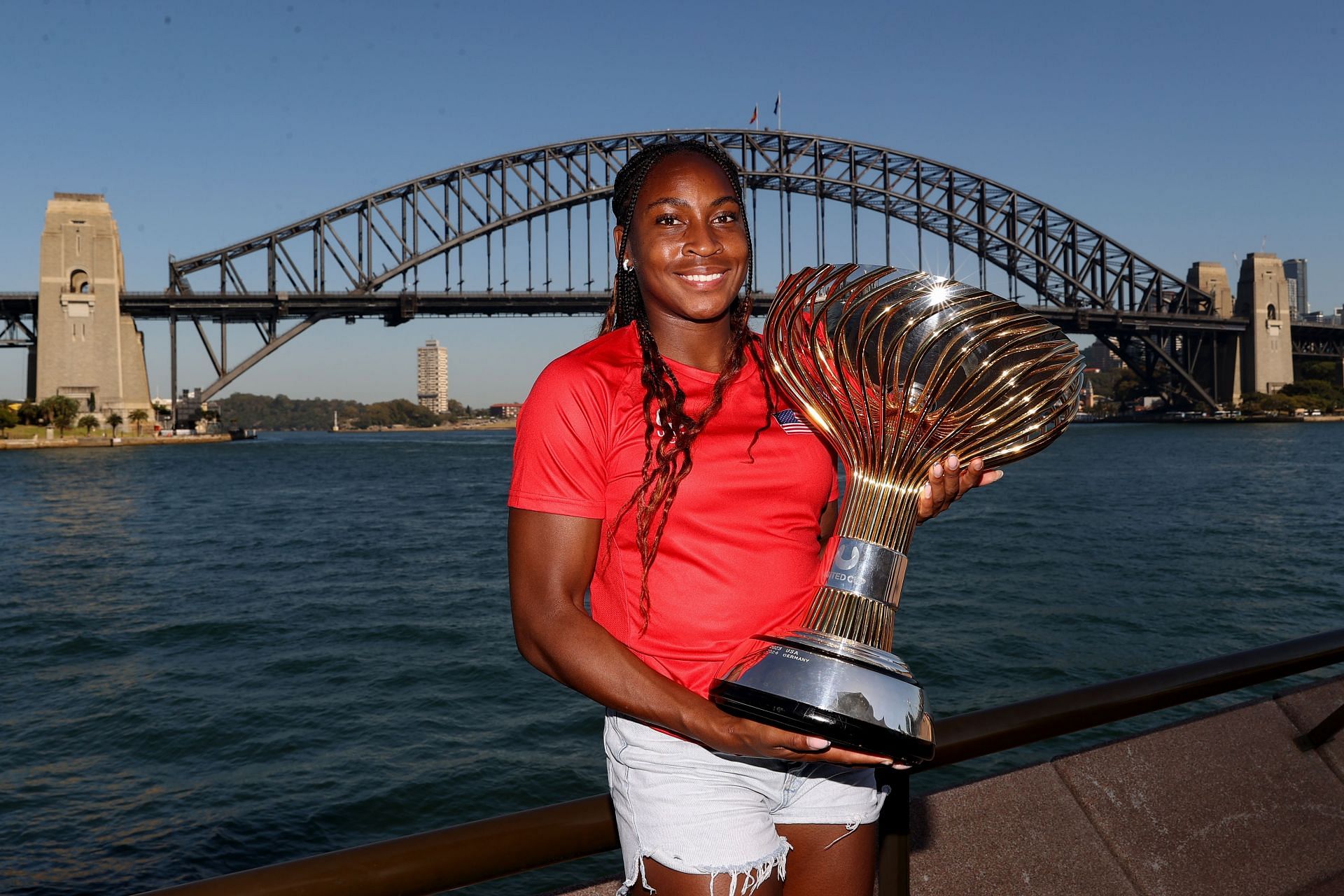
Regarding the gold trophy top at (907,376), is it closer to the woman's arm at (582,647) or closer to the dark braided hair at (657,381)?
the dark braided hair at (657,381)

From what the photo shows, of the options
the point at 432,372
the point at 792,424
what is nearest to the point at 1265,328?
the point at 792,424

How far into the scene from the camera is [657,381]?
1036 mm

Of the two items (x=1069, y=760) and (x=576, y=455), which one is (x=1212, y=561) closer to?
(x=1069, y=760)

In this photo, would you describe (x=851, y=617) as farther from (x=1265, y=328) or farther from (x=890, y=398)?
(x=1265, y=328)

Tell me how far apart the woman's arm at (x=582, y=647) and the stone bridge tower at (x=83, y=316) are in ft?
167

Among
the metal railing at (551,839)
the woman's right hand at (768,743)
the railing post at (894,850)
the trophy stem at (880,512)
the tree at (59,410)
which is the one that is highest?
the tree at (59,410)

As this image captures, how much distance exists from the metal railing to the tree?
166ft

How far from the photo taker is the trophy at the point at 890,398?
35.8 inches

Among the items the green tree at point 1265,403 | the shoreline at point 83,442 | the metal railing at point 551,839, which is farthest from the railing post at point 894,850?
the green tree at point 1265,403

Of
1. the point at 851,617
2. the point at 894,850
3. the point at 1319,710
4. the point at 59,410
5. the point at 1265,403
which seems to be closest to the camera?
the point at 851,617

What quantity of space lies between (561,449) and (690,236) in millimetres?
282

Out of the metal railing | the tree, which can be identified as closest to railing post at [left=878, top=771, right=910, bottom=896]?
the metal railing

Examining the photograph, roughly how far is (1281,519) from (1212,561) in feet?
16.7

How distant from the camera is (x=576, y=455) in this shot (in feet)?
3.10
